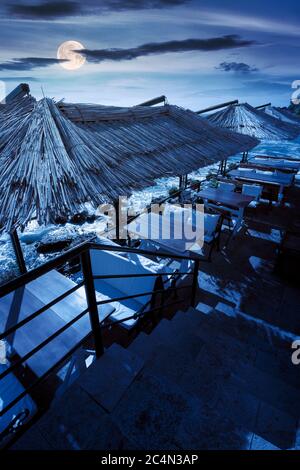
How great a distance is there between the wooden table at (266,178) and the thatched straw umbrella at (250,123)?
1.44 metres

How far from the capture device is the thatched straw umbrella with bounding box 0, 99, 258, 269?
2230 mm

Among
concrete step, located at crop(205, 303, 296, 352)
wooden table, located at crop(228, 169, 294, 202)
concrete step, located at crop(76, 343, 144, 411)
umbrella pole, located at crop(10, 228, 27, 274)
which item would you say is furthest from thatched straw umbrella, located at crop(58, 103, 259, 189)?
wooden table, located at crop(228, 169, 294, 202)

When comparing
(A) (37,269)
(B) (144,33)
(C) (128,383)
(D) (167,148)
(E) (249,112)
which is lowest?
(C) (128,383)

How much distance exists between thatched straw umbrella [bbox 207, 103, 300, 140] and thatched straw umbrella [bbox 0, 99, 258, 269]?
14.7 ft

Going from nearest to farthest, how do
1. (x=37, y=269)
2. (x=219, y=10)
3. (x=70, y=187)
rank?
(x=37, y=269), (x=70, y=187), (x=219, y=10)

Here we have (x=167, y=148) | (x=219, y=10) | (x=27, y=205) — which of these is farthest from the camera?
(x=219, y=10)

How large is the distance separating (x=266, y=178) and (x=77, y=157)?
827 centimetres

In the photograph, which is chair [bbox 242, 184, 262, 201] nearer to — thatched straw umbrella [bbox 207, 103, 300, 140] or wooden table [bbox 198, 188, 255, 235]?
wooden table [bbox 198, 188, 255, 235]

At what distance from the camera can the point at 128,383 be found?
178cm

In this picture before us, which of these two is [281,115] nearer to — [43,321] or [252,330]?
[252,330]

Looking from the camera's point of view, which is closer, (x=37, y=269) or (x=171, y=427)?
(x=37, y=269)
